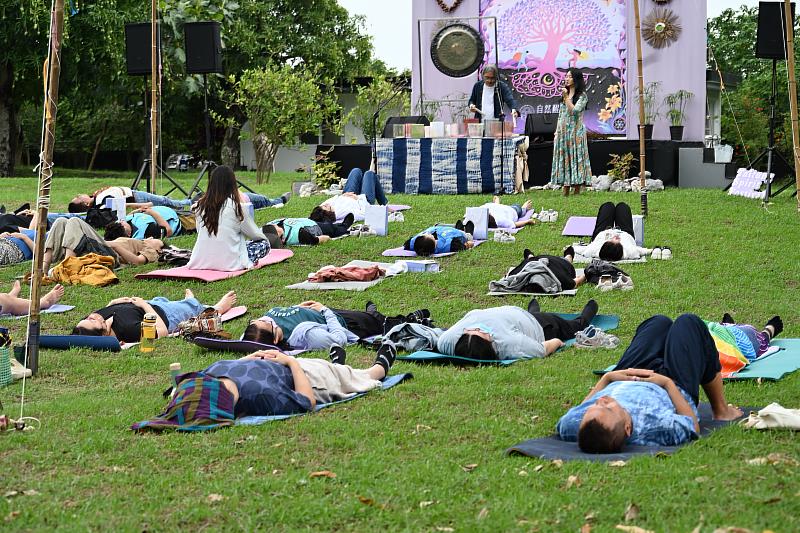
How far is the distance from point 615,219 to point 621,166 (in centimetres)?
551

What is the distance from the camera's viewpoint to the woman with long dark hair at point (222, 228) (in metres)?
9.87

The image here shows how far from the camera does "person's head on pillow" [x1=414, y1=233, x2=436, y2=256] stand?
35.5ft

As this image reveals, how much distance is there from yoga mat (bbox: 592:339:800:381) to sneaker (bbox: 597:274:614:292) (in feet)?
7.28

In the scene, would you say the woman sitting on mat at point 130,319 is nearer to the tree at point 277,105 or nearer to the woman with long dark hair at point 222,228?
the woman with long dark hair at point 222,228

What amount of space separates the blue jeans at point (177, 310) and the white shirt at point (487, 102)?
8482 mm

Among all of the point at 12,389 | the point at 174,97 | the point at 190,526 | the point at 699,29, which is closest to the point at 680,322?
the point at 190,526

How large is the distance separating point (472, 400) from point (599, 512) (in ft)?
6.24

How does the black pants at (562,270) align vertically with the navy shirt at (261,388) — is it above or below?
above

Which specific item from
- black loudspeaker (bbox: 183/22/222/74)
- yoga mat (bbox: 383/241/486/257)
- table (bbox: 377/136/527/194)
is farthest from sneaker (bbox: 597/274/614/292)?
black loudspeaker (bbox: 183/22/222/74)

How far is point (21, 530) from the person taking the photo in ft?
12.0

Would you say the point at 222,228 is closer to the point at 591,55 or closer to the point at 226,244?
the point at 226,244

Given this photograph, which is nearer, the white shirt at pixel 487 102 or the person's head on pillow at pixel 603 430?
the person's head on pillow at pixel 603 430

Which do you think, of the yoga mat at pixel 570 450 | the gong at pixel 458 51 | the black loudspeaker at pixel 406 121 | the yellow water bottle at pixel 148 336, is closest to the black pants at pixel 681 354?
the yoga mat at pixel 570 450

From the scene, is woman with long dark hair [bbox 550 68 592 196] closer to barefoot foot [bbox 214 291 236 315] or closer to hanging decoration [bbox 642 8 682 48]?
hanging decoration [bbox 642 8 682 48]
